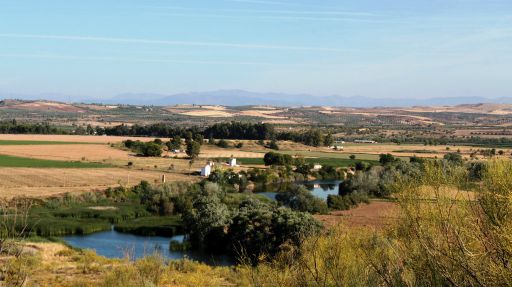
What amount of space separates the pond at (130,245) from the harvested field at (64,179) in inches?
468

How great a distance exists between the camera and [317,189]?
60.1 m

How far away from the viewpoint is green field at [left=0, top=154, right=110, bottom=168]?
65.0 m

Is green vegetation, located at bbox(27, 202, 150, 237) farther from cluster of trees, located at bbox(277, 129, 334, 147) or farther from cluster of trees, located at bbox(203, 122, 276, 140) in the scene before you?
cluster of trees, located at bbox(203, 122, 276, 140)

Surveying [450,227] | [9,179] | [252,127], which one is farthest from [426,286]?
[252,127]

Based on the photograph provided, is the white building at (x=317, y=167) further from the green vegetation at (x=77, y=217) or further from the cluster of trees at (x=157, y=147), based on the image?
the green vegetation at (x=77, y=217)

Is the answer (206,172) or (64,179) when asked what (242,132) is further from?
(64,179)

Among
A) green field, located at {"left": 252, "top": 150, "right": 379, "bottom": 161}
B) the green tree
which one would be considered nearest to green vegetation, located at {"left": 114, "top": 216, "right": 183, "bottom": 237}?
the green tree

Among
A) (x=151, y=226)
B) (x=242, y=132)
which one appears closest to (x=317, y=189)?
(x=151, y=226)

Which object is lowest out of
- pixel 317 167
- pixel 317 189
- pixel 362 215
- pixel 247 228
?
pixel 317 189

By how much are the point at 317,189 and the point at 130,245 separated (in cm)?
3042

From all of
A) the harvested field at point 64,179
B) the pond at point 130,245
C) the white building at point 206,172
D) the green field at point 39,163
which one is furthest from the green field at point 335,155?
the pond at point 130,245

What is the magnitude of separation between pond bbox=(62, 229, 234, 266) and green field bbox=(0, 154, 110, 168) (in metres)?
30.8

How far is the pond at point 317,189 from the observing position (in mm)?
55844

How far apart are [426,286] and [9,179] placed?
50275 millimetres
